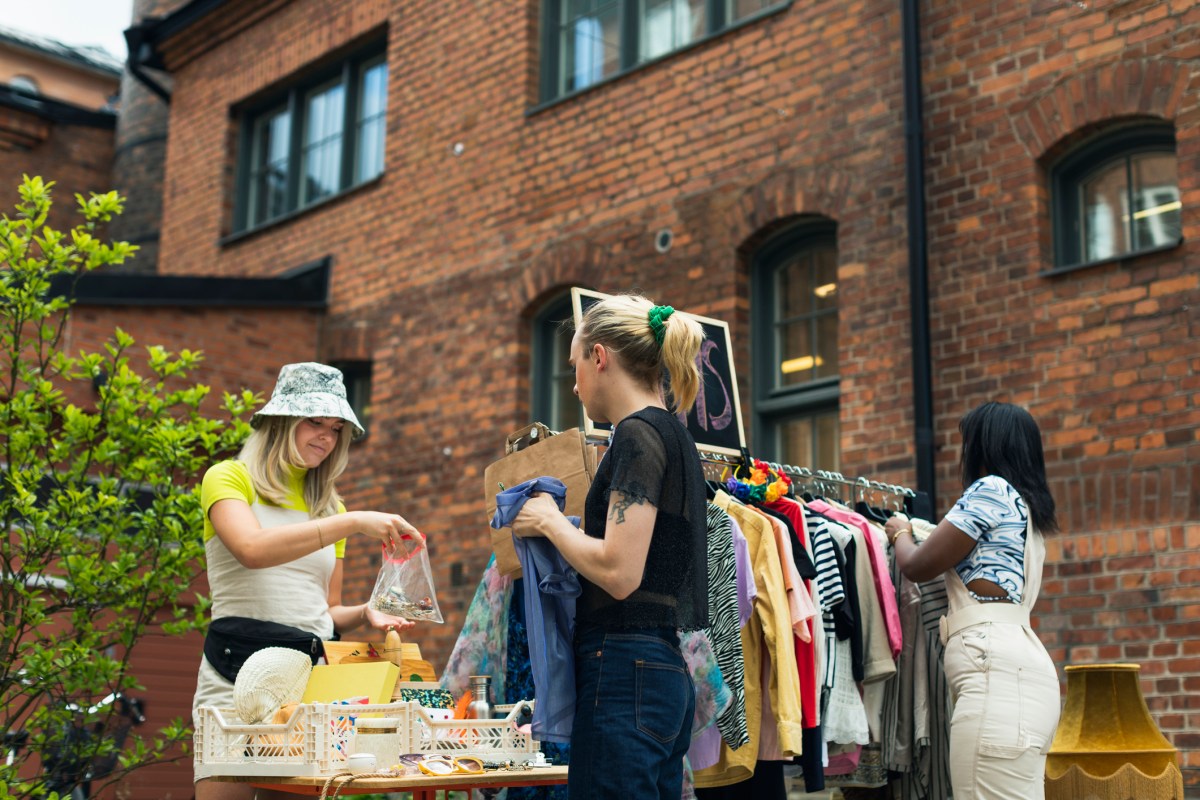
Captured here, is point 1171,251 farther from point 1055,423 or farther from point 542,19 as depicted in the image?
point 542,19

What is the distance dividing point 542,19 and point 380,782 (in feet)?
32.0

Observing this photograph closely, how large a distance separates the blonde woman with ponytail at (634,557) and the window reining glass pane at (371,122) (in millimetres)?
10504

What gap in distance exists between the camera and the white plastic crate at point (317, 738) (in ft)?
11.7

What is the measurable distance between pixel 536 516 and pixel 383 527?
29.9 inches

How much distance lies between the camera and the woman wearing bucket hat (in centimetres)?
411

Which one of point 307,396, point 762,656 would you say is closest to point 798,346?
point 762,656

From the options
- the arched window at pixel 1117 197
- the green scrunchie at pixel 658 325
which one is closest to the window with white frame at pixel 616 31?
the arched window at pixel 1117 197

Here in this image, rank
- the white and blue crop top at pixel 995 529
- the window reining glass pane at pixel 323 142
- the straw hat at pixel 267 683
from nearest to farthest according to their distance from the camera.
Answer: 1. the straw hat at pixel 267 683
2. the white and blue crop top at pixel 995 529
3. the window reining glass pane at pixel 323 142

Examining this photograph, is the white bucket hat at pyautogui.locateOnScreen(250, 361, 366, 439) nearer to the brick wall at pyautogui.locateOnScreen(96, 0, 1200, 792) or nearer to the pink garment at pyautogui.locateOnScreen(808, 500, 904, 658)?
the pink garment at pyautogui.locateOnScreen(808, 500, 904, 658)

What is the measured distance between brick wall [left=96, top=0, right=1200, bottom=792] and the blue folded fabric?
4.94 metres

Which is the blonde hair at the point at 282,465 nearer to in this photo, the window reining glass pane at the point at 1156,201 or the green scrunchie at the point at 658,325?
the green scrunchie at the point at 658,325

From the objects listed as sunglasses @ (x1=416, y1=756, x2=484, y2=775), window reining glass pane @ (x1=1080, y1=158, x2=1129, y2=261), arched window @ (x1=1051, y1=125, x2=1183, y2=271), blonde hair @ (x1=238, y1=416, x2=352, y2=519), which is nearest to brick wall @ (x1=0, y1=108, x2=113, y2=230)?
arched window @ (x1=1051, y1=125, x2=1183, y2=271)

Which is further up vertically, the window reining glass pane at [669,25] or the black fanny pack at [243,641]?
the window reining glass pane at [669,25]

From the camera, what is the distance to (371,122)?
13898 millimetres
